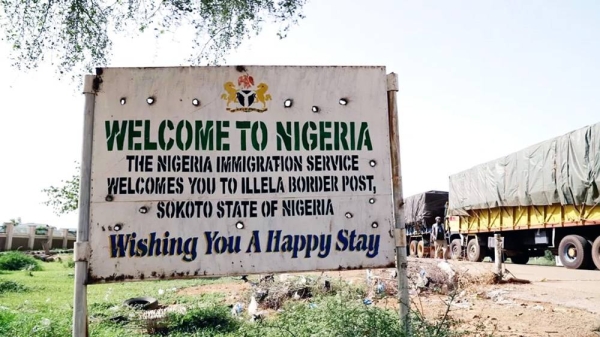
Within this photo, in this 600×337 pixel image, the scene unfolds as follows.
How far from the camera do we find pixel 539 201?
13.5 m

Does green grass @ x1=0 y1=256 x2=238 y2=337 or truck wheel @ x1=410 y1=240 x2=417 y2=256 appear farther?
truck wheel @ x1=410 y1=240 x2=417 y2=256

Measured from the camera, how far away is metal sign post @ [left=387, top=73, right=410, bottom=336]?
9.53 feet

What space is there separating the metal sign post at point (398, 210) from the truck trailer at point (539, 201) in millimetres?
10219

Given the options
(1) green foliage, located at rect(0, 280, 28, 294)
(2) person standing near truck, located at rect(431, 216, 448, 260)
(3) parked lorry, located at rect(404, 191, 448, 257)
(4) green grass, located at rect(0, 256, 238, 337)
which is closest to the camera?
(4) green grass, located at rect(0, 256, 238, 337)

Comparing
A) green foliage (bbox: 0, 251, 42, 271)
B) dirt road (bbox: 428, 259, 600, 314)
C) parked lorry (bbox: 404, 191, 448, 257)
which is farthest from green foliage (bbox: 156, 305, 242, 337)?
parked lorry (bbox: 404, 191, 448, 257)

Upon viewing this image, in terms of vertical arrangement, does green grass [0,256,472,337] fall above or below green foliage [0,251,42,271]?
above

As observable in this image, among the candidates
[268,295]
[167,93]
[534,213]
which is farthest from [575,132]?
[167,93]

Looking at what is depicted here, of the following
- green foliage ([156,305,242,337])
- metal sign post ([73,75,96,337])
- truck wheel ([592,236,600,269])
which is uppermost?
metal sign post ([73,75,96,337])

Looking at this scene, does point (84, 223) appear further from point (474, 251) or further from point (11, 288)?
point (474, 251)

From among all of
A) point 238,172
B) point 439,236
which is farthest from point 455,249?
point 238,172

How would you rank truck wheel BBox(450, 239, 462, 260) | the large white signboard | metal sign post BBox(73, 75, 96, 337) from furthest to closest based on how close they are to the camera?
truck wheel BBox(450, 239, 462, 260) → the large white signboard → metal sign post BBox(73, 75, 96, 337)

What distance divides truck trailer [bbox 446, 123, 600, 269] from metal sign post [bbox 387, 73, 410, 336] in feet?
33.5

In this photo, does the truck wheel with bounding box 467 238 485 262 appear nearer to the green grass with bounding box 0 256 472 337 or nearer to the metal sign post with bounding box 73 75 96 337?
the green grass with bounding box 0 256 472 337

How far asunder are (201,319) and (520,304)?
4.97 metres
